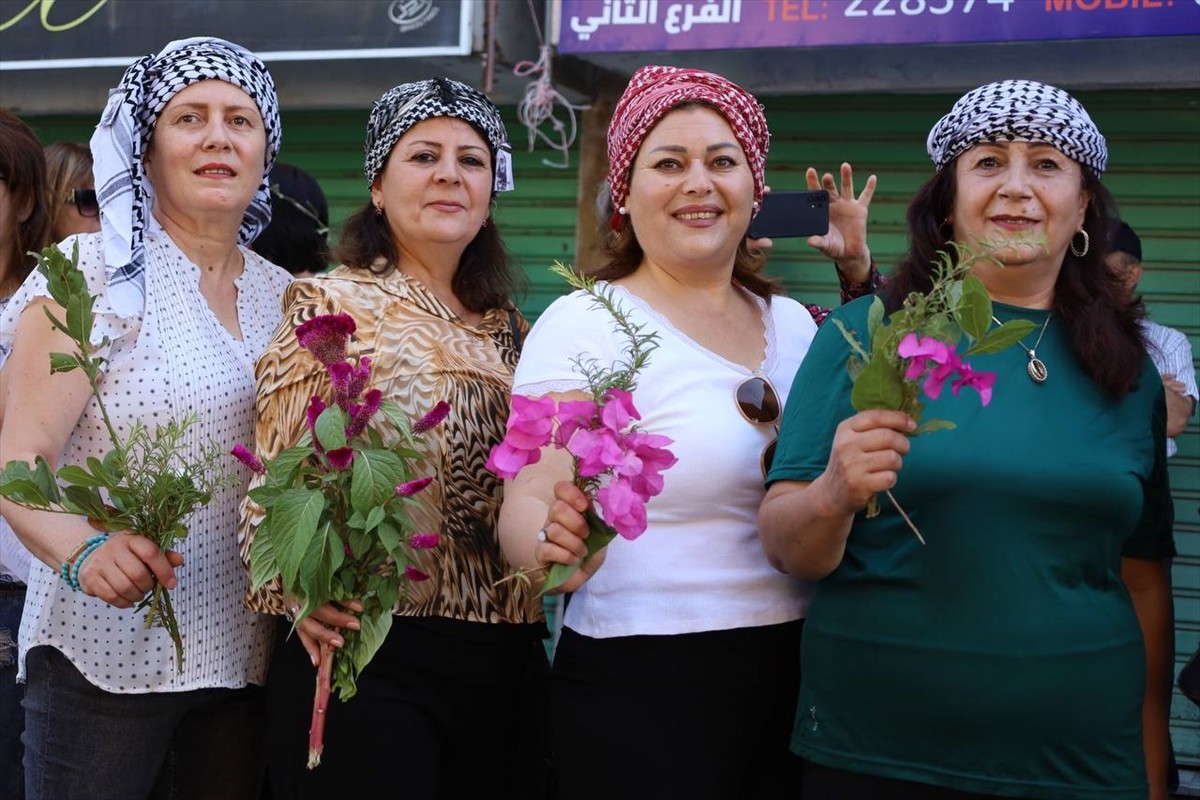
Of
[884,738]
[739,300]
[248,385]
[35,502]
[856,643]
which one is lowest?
[884,738]

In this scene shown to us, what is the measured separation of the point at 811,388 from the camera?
262 centimetres

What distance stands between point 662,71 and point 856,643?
125cm

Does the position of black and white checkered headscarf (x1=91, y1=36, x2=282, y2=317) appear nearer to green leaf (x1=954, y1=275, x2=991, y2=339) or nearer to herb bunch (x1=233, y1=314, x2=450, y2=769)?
herb bunch (x1=233, y1=314, x2=450, y2=769)

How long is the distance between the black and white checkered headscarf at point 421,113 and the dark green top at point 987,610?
3.64ft

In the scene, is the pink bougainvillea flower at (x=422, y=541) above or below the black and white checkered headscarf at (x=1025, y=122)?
below

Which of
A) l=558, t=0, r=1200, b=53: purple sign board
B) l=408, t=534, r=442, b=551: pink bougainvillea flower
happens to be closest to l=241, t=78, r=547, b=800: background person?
l=408, t=534, r=442, b=551: pink bougainvillea flower

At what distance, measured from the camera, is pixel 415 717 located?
292 centimetres

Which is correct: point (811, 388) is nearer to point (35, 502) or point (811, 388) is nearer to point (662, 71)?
point (662, 71)

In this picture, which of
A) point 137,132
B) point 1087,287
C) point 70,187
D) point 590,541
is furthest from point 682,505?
point 70,187

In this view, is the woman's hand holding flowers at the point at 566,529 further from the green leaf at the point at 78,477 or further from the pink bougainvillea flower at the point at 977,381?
the green leaf at the point at 78,477

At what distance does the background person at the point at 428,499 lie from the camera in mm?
A: 2900

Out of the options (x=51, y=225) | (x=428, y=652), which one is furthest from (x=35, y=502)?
(x=51, y=225)

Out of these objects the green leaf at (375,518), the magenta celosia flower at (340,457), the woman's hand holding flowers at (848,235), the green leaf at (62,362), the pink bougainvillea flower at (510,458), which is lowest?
the green leaf at (375,518)

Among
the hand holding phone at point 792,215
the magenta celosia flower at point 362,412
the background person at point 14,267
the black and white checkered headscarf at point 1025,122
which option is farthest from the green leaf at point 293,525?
the black and white checkered headscarf at point 1025,122
